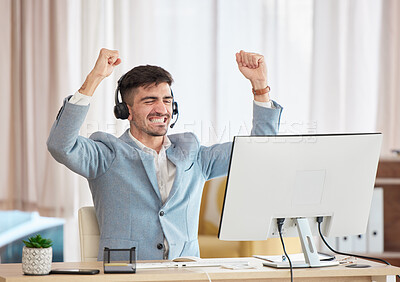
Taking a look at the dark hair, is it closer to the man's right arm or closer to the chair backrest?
the man's right arm

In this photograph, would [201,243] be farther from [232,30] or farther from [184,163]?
[232,30]

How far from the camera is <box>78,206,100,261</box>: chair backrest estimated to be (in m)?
1.95

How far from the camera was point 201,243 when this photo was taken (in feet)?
10.2

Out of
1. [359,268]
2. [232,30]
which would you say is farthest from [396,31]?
[359,268]

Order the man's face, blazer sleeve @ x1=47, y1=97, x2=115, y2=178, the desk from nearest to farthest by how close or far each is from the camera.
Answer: the desk
blazer sleeve @ x1=47, y1=97, x2=115, y2=178
the man's face

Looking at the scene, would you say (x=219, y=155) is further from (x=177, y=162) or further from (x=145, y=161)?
(x=145, y=161)

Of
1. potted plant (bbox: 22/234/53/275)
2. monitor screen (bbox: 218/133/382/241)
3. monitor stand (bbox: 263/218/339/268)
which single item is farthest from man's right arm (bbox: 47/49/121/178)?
monitor stand (bbox: 263/218/339/268)

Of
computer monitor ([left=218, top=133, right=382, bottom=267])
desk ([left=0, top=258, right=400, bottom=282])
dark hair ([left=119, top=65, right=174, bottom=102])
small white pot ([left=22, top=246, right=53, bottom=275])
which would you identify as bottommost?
desk ([left=0, top=258, right=400, bottom=282])

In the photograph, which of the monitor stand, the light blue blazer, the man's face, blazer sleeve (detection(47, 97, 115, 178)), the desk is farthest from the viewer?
the man's face

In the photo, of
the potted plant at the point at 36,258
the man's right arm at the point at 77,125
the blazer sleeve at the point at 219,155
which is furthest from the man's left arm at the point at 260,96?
the potted plant at the point at 36,258

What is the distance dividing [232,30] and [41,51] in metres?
1.18

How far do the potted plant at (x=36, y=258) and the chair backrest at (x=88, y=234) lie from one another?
0.48m

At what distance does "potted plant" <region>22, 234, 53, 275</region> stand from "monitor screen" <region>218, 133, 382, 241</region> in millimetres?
454

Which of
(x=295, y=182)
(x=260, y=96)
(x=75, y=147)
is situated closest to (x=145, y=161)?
(x=75, y=147)
